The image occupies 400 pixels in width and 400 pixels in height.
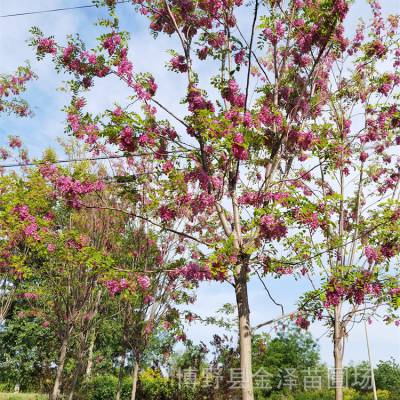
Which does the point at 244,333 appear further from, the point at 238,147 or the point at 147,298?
the point at 147,298

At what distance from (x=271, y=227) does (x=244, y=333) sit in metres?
1.76

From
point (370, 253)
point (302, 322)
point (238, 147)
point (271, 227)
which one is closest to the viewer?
point (238, 147)

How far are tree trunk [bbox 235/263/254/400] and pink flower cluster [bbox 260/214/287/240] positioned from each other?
65 cm

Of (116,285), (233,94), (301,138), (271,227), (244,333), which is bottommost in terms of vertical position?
(244,333)

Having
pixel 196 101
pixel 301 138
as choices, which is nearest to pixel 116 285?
pixel 196 101

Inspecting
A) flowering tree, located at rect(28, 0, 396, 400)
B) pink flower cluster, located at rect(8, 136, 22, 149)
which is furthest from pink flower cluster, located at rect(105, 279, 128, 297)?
pink flower cluster, located at rect(8, 136, 22, 149)

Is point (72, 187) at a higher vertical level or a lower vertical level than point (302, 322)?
higher

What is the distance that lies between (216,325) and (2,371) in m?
29.4

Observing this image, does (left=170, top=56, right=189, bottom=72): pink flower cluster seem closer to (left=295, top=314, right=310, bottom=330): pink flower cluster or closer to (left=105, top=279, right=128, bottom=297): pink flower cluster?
(left=105, top=279, right=128, bottom=297): pink flower cluster

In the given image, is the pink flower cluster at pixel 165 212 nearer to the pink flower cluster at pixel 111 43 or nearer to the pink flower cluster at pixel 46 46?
the pink flower cluster at pixel 111 43

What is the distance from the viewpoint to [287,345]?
4912cm

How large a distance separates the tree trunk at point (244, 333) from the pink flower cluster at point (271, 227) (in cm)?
65

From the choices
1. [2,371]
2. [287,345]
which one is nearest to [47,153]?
[2,371]

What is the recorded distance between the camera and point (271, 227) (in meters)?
6.86
